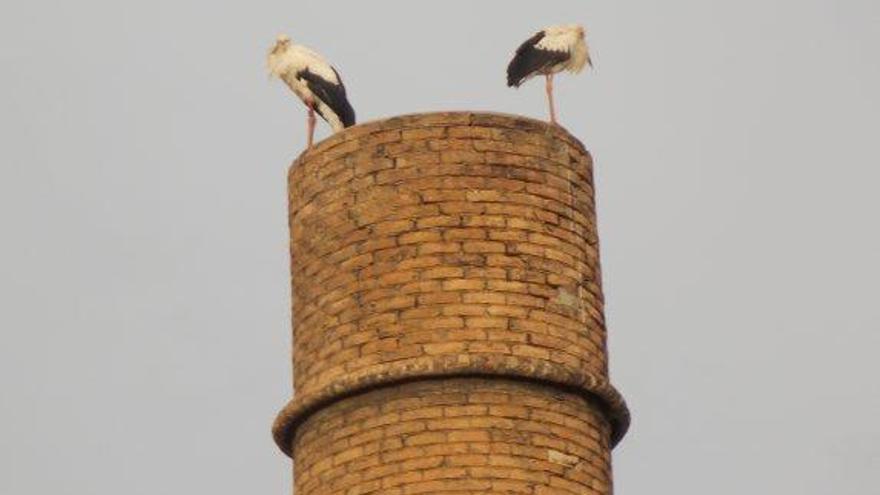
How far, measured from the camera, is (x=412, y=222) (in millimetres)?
13117

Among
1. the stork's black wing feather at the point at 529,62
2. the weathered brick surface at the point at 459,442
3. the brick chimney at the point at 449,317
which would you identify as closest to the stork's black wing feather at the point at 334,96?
the stork's black wing feather at the point at 529,62

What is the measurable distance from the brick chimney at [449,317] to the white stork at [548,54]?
2.29 m

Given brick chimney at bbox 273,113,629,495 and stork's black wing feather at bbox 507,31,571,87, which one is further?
stork's black wing feather at bbox 507,31,571,87

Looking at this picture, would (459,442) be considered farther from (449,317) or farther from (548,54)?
(548,54)

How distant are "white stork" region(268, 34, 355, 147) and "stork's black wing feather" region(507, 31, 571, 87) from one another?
117 cm

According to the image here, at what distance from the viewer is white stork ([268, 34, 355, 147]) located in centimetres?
1585

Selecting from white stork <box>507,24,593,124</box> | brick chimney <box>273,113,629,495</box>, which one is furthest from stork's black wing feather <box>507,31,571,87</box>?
brick chimney <box>273,113,629,495</box>

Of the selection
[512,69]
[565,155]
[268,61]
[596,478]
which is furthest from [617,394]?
[268,61]

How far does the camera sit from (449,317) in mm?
12828

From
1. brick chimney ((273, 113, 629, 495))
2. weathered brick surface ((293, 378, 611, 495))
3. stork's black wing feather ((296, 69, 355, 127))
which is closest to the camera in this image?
weathered brick surface ((293, 378, 611, 495))

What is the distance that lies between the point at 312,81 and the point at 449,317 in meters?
3.76

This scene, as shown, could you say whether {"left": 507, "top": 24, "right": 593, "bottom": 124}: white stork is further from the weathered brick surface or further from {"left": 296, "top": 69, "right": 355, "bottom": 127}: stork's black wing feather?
the weathered brick surface

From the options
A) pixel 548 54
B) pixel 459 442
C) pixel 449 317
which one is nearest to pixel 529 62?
pixel 548 54

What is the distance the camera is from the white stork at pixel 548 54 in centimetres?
1595
